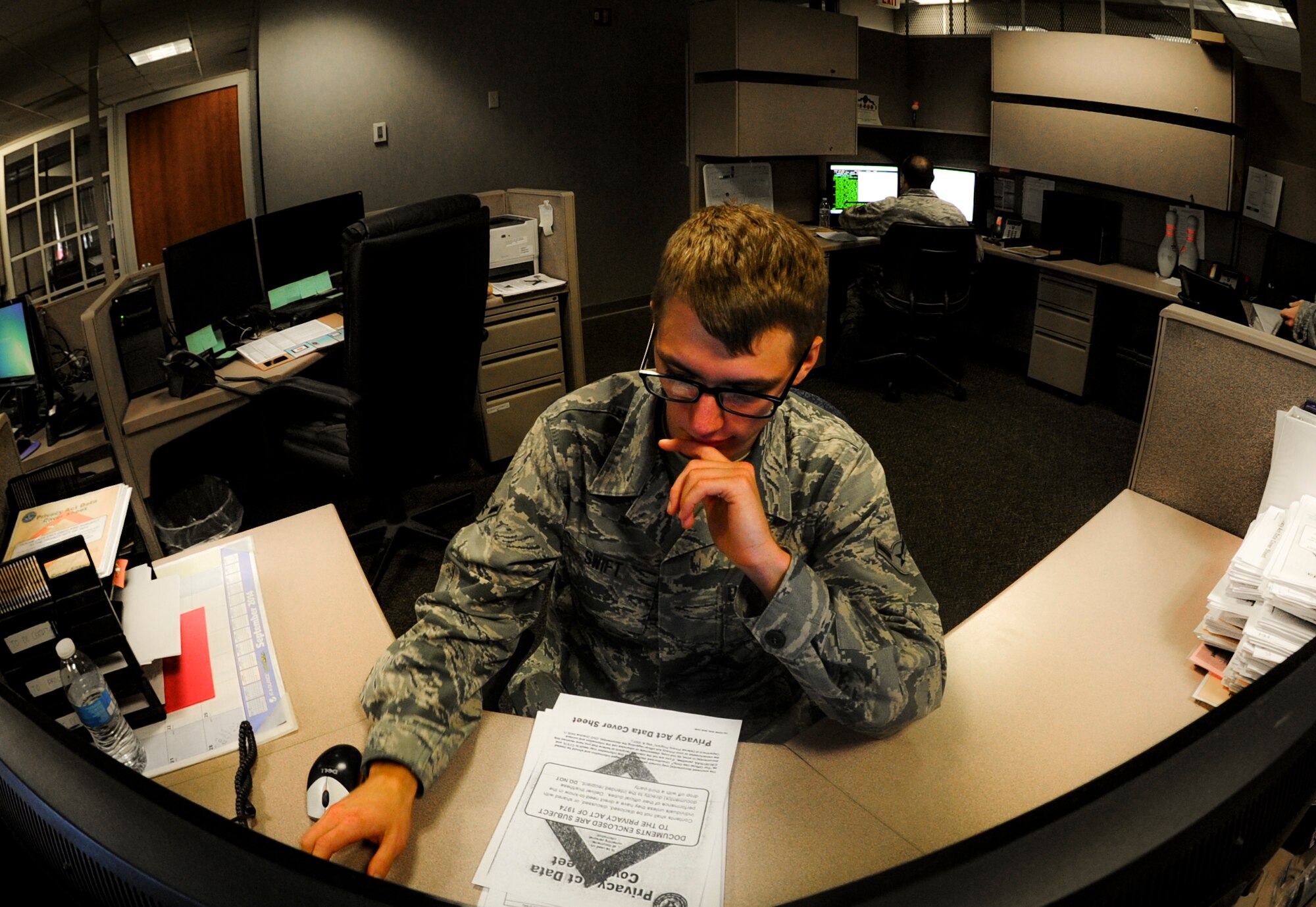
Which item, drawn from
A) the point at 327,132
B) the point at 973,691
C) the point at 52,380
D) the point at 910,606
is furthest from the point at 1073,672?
the point at 327,132

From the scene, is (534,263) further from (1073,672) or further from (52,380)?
(1073,672)

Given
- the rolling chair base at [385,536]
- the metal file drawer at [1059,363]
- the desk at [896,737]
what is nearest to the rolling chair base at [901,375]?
the metal file drawer at [1059,363]

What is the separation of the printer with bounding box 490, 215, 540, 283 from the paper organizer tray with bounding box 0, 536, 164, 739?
2.48 metres

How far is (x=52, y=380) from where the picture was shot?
7.79 ft

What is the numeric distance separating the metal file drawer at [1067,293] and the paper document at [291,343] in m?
3.16

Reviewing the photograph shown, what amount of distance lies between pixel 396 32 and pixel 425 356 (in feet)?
10.4

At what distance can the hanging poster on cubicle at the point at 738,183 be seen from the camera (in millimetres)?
4473

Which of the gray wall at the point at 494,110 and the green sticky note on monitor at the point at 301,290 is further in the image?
the gray wall at the point at 494,110

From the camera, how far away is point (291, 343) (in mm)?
2877

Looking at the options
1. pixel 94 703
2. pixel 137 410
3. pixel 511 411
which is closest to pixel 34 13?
pixel 137 410

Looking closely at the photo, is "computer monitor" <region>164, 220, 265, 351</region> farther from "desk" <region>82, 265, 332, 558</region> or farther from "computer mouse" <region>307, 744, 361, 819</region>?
"computer mouse" <region>307, 744, 361, 819</region>

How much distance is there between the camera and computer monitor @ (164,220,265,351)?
103 inches

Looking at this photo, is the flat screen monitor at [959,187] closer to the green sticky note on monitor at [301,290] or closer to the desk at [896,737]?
the green sticky note on monitor at [301,290]

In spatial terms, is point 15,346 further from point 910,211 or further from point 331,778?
point 910,211
